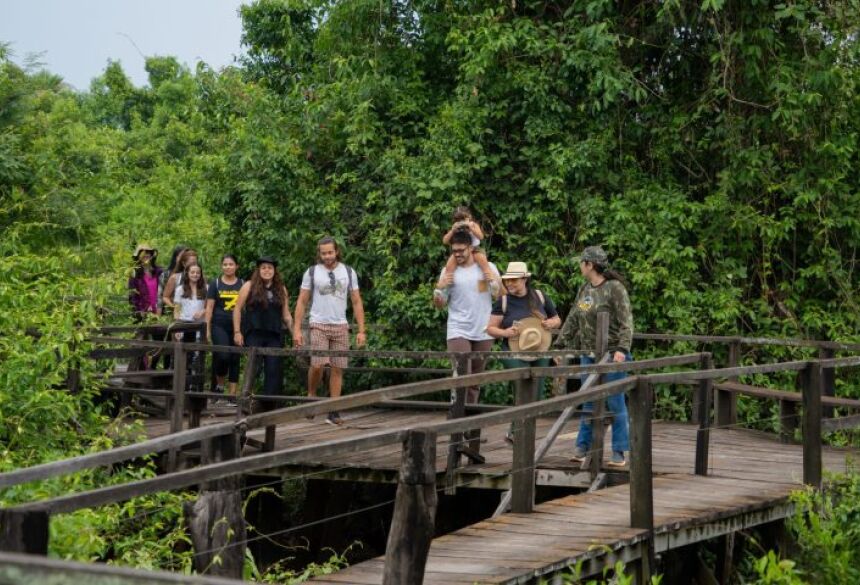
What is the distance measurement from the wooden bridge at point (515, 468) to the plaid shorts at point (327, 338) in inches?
26.2

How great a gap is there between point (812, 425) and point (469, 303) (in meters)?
3.30

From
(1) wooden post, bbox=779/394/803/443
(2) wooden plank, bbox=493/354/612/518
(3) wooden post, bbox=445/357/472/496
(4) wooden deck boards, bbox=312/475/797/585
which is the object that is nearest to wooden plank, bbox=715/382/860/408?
(1) wooden post, bbox=779/394/803/443

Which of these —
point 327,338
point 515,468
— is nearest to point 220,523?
point 515,468

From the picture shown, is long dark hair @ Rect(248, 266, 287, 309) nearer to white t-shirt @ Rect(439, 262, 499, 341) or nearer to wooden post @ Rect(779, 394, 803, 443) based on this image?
white t-shirt @ Rect(439, 262, 499, 341)

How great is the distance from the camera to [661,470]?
36.4 feet

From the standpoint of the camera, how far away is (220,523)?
6.41m

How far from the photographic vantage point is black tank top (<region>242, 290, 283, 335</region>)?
555 inches

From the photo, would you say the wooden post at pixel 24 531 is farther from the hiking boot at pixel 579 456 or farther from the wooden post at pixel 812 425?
the hiking boot at pixel 579 456

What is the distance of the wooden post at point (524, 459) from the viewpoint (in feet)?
30.4

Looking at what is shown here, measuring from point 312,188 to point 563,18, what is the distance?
348 centimetres

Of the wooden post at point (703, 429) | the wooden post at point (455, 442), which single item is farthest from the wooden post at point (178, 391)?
the wooden post at point (703, 429)

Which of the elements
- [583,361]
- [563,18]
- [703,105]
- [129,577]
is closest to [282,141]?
[563,18]

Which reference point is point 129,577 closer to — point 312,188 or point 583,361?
point 583,361

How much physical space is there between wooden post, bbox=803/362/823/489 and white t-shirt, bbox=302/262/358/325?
4.58 metres
